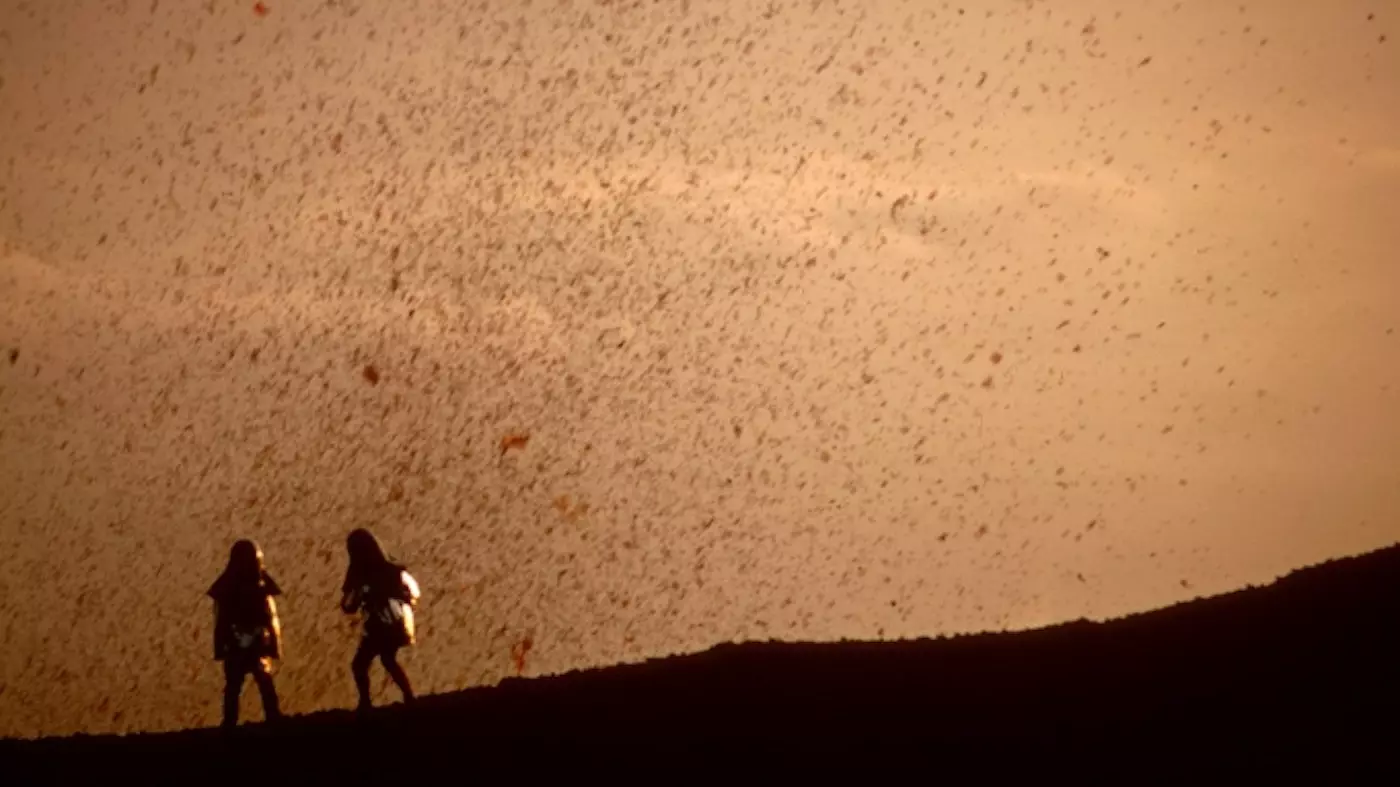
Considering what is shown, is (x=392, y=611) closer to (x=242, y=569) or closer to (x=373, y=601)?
(x=373, y=601)

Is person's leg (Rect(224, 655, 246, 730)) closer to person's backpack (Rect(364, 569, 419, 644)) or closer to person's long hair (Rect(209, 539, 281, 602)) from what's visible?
person's long hair (Rect(209, 539, 281, 602))

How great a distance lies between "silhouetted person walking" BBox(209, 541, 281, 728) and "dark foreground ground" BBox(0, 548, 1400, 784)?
58 centimetres

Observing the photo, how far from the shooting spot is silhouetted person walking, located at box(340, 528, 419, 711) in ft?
39.0

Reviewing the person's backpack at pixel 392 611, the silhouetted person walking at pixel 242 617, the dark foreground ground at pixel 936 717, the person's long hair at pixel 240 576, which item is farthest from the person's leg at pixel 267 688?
the person's backpack at pixel 392 611

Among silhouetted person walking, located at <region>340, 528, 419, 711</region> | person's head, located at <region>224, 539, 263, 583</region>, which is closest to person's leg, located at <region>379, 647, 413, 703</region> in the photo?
silhouetted person walking, located at <region>340, 528, 419, 711</region>

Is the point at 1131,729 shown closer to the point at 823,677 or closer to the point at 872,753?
the point at 872,753

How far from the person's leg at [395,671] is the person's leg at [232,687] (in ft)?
4.08

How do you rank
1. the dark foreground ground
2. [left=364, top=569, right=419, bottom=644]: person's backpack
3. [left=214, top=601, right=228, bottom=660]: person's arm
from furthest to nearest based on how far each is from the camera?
[left=214, top=601, right=228, bottom=660]: person's arm, [left=364, top=569, right=419, bottom=644]: person's backpack, the dark foreground ground

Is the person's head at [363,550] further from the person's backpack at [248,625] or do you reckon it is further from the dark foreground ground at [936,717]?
the dark foreground ground at [936,717]

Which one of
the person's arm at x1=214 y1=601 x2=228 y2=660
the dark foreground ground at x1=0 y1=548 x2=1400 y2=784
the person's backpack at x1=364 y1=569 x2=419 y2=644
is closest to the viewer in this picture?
the dark foreground ground at x1=0 y1=548 x2=1400 y2=784

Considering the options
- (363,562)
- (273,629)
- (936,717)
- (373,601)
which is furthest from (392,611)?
(936,717)

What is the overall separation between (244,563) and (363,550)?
3.63ft

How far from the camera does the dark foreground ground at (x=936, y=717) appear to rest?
9367 mm

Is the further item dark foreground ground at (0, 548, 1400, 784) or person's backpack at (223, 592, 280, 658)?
person's backpack at (223, 592, 280, 658)
